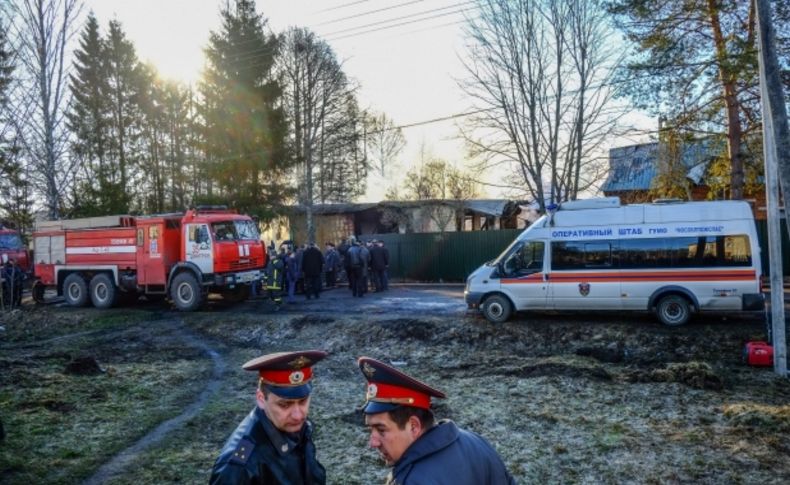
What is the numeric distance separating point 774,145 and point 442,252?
1675cm

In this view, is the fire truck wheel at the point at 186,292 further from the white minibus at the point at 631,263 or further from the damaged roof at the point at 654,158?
the damaged roof at the point at 654,158

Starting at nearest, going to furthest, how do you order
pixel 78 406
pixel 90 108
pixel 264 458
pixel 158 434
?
pixel 264 458 → pixel 158 434 → pixel 78 406 → pixel 90 108

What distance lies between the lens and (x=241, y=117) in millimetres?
29984

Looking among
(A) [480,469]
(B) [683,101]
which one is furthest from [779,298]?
(B) [683,101]

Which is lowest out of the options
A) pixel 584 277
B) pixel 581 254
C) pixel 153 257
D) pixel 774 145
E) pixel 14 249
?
pixel 584 277

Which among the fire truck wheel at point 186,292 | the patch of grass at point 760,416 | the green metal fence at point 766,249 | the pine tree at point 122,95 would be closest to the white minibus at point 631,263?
the patch of grass at point 760,416

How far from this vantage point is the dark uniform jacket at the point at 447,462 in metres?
2.26

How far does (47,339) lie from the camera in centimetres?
1517

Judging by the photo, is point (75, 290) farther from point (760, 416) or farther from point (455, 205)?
point (760, 416)

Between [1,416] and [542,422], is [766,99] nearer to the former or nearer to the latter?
[542,422]

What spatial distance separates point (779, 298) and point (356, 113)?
28.4 m

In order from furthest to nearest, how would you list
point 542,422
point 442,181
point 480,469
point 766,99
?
point 442,181 → point 766,99 → point 542,422 → point 480,469

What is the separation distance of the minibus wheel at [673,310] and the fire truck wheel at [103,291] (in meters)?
16.8

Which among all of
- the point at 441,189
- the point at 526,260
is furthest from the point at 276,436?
the point at 441,189
